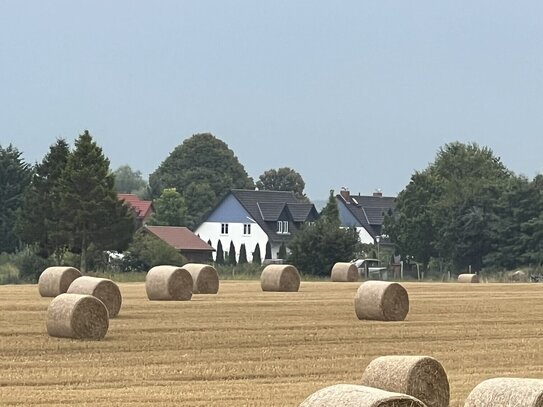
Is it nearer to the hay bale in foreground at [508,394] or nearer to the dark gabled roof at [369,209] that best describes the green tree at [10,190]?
the dark gabled roof at [369,209]

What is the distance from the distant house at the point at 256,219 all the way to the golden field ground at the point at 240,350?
74.3 metres

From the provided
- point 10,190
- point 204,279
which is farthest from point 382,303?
point 10,190

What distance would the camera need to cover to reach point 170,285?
38438mm

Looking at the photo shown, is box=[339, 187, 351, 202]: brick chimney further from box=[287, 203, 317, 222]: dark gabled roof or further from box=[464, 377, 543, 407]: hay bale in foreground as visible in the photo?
box=[464, 377, 543, 407]: hay bale in foreground

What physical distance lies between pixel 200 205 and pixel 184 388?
392 ft

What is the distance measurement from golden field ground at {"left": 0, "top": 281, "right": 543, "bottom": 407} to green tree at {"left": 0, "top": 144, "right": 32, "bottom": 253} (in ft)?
164

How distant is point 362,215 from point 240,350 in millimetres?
103884

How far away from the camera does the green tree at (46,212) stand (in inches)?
2825

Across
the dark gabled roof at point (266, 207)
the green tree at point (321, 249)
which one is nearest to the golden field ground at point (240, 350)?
the green tree at point (321, 249)

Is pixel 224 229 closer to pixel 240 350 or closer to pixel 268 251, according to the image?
pixel 268 251

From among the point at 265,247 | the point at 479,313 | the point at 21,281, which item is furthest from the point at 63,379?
the point at 265,247

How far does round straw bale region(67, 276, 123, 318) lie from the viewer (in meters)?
31.6

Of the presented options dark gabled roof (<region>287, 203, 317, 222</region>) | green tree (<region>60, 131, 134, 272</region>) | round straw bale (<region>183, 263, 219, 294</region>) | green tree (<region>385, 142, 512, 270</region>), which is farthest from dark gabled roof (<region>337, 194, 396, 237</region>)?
round straw bale (<region>183, 263, 219, 294</region>)

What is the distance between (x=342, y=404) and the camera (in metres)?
12.2
